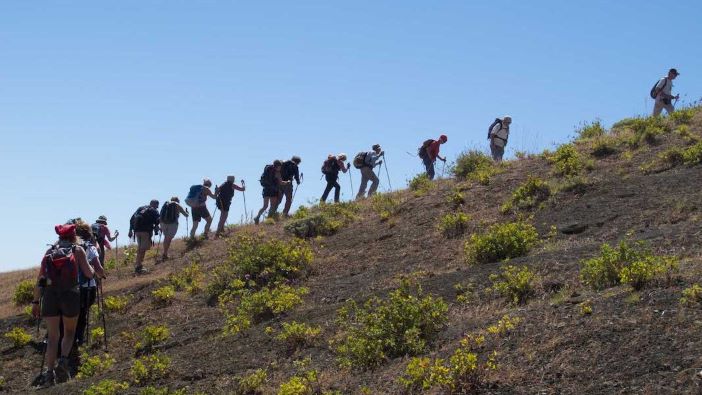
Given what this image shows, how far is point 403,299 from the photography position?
8039mm

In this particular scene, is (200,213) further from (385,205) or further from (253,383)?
(253,383)

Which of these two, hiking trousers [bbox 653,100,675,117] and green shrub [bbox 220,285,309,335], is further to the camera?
hiking trousers [bbox 653,100,675,117]

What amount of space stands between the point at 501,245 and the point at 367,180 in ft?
34.2

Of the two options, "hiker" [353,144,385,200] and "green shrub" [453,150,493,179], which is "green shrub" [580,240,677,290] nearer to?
"green shrub" [453,150,493,179]

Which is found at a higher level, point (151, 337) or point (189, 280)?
point (189, 280)

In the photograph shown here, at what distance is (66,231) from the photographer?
951cm

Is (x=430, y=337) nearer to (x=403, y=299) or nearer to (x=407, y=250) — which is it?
(x=403, y=299)

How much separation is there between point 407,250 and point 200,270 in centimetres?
438

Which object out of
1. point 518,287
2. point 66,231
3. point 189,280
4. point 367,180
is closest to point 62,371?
point 66,231

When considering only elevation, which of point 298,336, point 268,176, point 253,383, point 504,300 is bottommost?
point 253,383

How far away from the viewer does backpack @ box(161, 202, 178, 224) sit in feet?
59.0

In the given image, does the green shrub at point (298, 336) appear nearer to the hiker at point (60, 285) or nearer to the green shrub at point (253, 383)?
the green shrub at point (253, 383)

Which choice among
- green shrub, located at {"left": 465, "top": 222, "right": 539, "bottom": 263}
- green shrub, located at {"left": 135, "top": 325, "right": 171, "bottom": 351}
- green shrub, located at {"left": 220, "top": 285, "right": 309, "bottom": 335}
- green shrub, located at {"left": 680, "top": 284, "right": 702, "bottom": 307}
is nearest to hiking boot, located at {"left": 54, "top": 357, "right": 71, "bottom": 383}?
green shrub, located at {"left": 135, "top": 325, "right": 171, "bottom": 351}

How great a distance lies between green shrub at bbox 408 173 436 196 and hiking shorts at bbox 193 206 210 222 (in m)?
4.87
